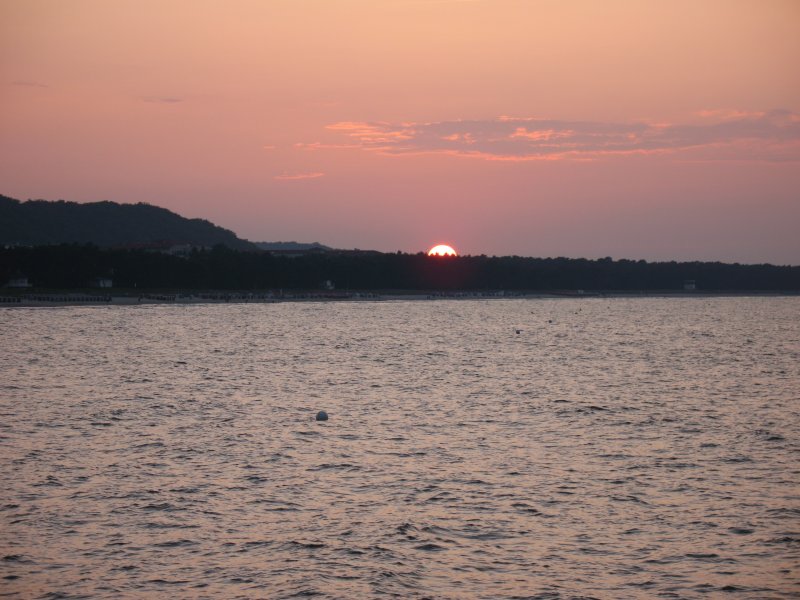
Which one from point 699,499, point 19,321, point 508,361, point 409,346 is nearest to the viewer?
point 699,499

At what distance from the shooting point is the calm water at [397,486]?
2466 cm

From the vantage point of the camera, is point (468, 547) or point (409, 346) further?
point (409, 346)

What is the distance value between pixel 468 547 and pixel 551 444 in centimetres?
1729

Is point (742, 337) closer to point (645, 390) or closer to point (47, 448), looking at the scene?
point (645, 390)

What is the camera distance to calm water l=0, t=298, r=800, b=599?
2466 cm

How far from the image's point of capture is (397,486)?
34.3 meters

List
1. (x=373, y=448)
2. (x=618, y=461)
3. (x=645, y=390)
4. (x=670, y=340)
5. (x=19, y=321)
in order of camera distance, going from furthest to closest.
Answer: (x=19, y=321) → (x=670, y=340) → (x=645, y=390) → (x=373, y=448) → (x=618, y=461)

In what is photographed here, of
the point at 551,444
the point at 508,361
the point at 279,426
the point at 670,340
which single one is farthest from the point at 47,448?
the point at 670,340

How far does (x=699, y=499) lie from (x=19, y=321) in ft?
499

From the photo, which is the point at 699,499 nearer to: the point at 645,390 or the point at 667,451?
the point at 667,451

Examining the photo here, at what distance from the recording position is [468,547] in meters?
27.0

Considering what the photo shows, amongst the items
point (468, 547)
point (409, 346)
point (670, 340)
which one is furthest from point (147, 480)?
point (670, 340)

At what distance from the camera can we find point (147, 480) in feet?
114

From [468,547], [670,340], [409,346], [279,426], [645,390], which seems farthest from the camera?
[670,340]
